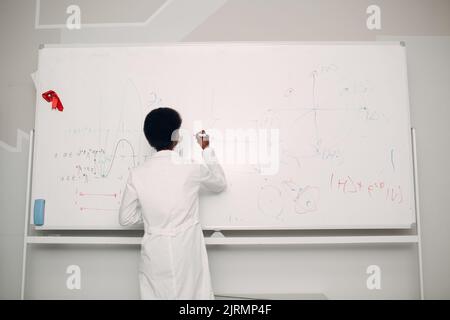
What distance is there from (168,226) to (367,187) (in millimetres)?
1128

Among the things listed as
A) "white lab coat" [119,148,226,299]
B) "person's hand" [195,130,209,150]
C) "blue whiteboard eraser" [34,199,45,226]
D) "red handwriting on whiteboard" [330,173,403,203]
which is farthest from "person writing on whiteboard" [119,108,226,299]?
"red handwriting on whiteboard" [330,173,403,203]

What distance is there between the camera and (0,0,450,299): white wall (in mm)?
1938

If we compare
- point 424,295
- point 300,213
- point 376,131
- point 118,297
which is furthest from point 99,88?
point 424,295

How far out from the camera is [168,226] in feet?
4.84

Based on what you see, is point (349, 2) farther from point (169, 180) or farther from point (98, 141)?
point (98, 141)

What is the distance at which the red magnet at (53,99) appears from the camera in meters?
1.90

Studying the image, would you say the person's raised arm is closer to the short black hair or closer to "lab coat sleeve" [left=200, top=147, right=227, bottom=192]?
"lab coat sleeve" [left=200, top=147, right=227, bottom=192]

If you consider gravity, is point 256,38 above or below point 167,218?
above

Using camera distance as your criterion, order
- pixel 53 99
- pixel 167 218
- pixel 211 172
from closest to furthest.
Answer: pixel 167 218
pixel 211 172
pixel 53 99

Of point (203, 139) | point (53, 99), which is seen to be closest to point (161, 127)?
point (203, 139)

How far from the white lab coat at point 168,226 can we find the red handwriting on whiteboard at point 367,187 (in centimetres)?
82

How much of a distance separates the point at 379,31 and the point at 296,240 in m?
1.44

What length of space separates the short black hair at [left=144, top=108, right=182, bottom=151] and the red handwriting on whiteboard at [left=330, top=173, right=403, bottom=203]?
934 mm

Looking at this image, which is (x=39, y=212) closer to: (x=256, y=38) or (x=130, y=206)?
(x=130, y=206)
